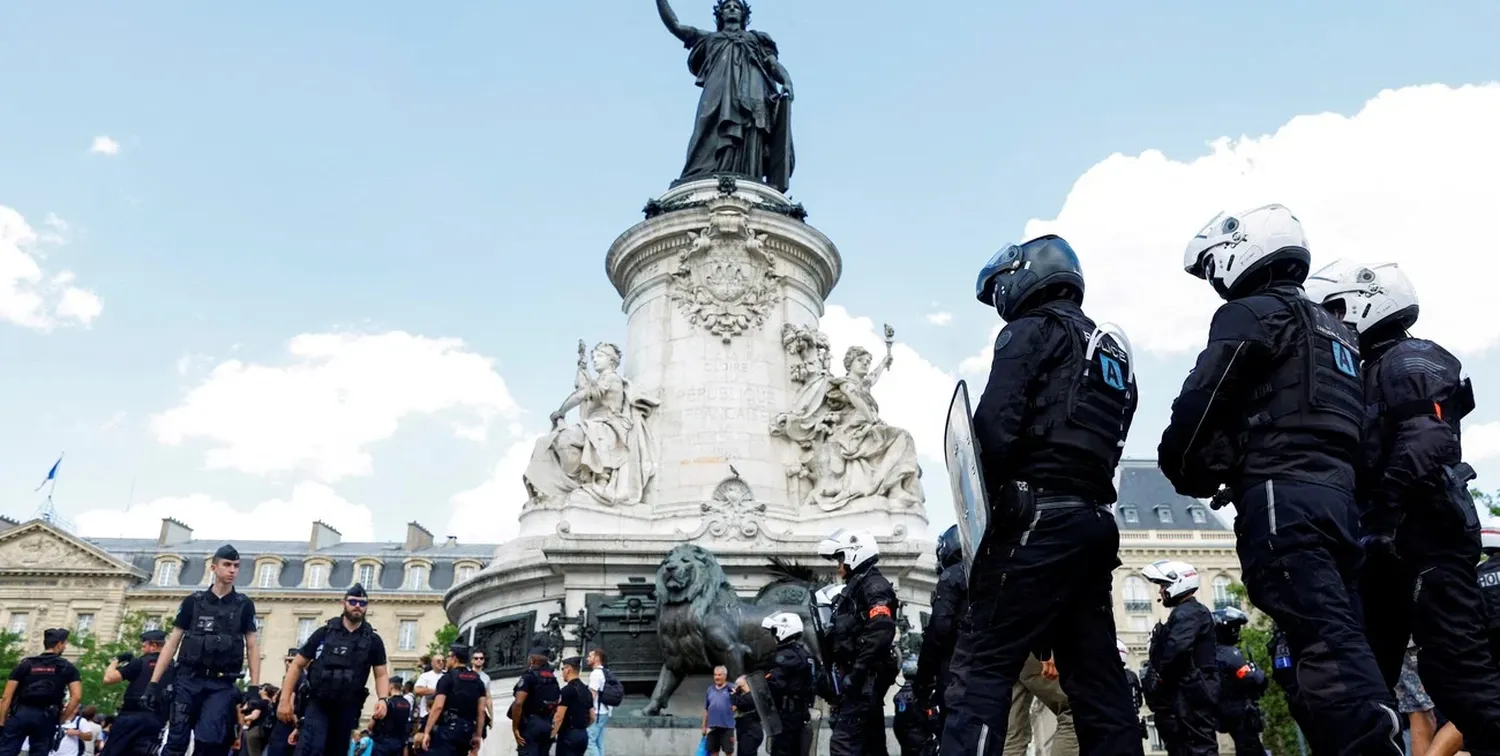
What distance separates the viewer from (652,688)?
44.3 ft

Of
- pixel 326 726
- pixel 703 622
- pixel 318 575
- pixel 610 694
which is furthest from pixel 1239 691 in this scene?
pixel 318 575

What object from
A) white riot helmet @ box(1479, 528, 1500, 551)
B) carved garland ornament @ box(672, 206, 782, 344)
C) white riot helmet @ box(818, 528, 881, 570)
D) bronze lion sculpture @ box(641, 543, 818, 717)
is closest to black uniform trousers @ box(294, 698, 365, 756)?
white riot helmet @ box(818, 528, 881, 570)

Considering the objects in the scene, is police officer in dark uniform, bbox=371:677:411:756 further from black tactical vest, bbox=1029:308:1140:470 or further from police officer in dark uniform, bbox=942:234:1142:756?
black tactical vest, bbox=1029:308:1140:470

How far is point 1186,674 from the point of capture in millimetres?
8102

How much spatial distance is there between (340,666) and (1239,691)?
747 centimetres

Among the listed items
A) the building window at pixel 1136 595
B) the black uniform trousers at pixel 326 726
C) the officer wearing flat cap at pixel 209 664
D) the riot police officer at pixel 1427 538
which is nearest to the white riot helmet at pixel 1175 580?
the riot police officer at pixel 1427 538

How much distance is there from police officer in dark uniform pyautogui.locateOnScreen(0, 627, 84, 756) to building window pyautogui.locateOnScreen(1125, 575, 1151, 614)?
47.7 m

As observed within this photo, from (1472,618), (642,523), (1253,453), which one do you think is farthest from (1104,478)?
(642,523)

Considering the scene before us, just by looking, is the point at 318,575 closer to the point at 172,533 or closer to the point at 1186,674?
the point at 172,533

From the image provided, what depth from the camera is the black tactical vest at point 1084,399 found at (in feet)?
15.6

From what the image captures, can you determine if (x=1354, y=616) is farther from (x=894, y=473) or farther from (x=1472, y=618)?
(x=894, y=473)

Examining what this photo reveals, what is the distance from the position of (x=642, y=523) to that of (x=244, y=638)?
7478 mm

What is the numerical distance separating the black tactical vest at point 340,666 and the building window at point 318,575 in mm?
53368

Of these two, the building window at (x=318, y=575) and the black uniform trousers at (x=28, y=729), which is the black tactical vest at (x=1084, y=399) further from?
the building window at (x=318, y=575)
